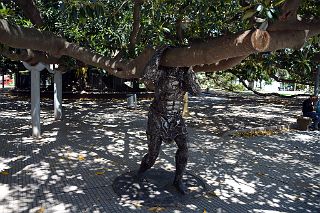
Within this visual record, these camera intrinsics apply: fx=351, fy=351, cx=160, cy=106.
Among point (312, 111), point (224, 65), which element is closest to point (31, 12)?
point (224, 65)

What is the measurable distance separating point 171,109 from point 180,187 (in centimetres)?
124

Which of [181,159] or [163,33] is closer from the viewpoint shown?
[181,159]

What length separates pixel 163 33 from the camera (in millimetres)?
6906

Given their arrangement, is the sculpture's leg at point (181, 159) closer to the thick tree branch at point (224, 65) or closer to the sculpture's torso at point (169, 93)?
the sculpture's torso at point (169, 93)

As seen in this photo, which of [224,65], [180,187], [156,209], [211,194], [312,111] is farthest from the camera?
[312,111]

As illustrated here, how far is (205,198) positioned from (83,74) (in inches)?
810

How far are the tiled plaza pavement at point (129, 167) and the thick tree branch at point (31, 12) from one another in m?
2.91

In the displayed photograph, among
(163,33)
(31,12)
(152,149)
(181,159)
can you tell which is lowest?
(181,159)

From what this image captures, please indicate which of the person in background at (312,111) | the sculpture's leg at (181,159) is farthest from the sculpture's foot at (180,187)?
the person in background at (312,111)

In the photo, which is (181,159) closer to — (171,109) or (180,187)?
(180,187)

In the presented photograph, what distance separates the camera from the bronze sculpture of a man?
5.21 m

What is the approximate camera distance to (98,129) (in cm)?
1116

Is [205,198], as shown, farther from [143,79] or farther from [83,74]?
[83,74]

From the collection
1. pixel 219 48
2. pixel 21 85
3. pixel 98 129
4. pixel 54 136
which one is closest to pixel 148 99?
pixel 21 85
